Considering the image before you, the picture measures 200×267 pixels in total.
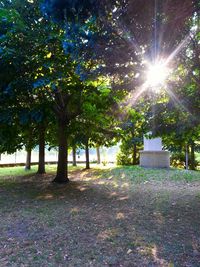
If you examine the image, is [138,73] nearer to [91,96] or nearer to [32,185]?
[91,96]

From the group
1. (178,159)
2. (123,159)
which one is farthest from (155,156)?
(123,159)

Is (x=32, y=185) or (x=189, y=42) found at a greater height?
(x=189, y=42)

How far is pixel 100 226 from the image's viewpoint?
5781 mm

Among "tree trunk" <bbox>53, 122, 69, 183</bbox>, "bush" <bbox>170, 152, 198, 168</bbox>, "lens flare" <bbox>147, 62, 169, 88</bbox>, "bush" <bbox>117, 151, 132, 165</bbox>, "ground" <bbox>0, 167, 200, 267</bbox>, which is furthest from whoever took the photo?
"bush" <bbox>117, 151, 132, 165</bbox>

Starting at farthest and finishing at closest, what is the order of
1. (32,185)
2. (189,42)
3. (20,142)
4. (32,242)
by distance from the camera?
(20,142) < (32,185) < (189,42) < (32,242)

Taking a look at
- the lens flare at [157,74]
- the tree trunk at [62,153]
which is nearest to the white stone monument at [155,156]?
the tree trunk at [62,153]

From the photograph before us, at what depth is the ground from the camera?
4.26 metres

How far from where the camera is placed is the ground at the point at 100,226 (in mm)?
4262

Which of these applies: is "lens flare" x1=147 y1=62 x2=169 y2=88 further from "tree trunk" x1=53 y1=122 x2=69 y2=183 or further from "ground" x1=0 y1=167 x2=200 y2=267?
"tree trunk" x1=53 y1=122 x2=69 y2=183

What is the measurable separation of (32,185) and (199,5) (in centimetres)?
910

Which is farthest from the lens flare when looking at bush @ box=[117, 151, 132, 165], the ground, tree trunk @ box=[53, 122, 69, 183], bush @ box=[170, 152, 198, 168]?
bush @ box=[117, 151, 132, 165]

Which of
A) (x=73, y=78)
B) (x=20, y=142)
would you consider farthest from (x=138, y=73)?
(x=20, y=142)

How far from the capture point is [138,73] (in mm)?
5539

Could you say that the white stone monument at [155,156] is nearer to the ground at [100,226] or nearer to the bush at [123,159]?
the bush at [123,159]
